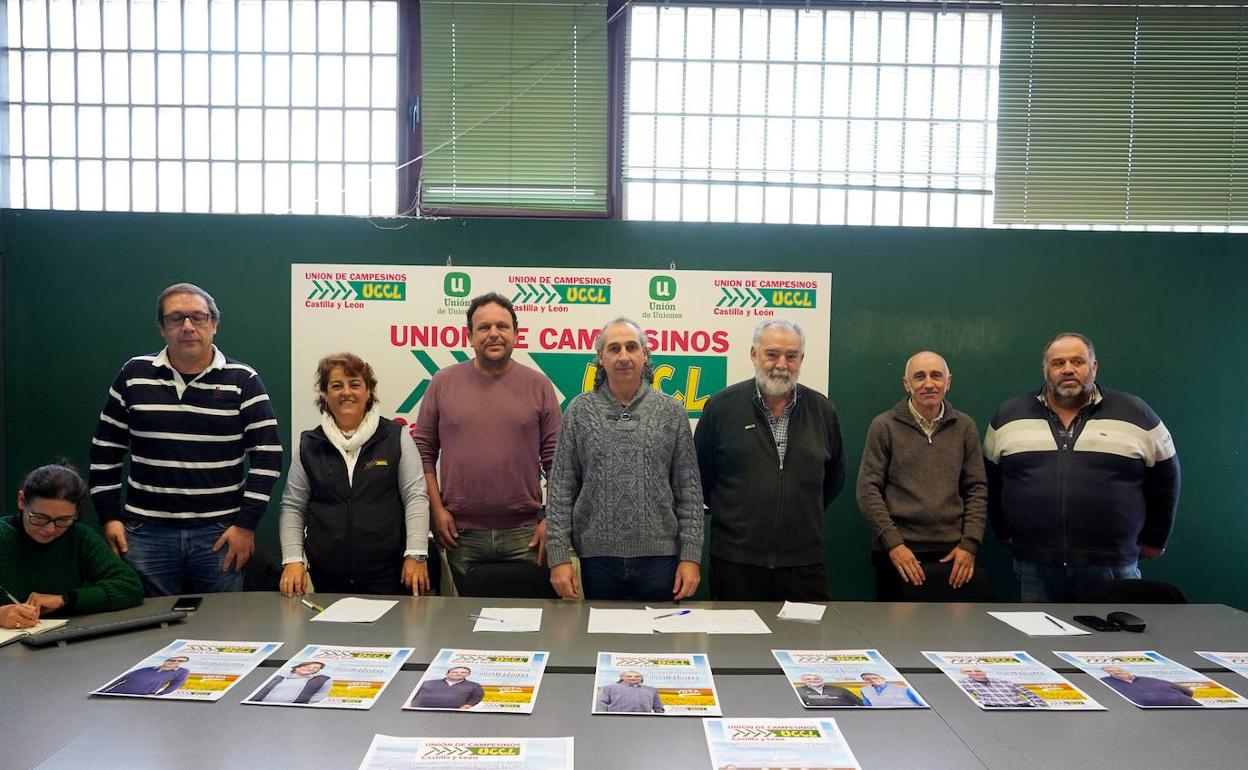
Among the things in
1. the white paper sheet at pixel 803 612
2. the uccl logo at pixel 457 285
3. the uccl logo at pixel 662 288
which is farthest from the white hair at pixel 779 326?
the uccl logo at pixel 457 285

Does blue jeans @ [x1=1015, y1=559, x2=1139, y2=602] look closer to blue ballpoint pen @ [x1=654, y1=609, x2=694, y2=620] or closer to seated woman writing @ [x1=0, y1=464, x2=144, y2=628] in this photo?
blue ballpoint pen @ [x1=654, y1=609, x2=694, y2=620]

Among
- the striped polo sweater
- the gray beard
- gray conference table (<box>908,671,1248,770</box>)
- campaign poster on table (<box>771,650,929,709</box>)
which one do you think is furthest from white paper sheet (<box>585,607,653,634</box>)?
the striped polo sweater

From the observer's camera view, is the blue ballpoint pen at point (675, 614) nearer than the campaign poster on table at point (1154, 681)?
No

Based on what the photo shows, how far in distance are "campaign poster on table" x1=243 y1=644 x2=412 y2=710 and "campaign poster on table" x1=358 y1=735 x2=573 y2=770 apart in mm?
204

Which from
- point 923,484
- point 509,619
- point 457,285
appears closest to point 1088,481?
point 923,484

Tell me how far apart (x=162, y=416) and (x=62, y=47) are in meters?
2.62

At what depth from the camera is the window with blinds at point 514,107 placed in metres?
3.93

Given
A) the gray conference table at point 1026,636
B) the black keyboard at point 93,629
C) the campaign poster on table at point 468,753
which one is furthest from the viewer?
the gray conference table at point 1026,636

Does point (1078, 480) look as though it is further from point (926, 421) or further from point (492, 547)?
point (492, 547)

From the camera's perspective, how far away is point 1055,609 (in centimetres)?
245

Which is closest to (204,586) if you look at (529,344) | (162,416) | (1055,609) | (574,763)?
(162,416)

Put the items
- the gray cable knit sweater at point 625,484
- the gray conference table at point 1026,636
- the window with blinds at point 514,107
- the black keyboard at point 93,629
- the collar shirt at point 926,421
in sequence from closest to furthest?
the black keyboard at point 93,629, the gray conference table at point 1026,636, the gray cable knit sweater at point 625,484, the collar shirt at point 926,421, the window with blinds at point 514,107

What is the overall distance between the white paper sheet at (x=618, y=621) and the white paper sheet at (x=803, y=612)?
432 millimetres

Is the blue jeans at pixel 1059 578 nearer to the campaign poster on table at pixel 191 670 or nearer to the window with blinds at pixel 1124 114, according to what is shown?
the window with blinds at pixel 1124 114
